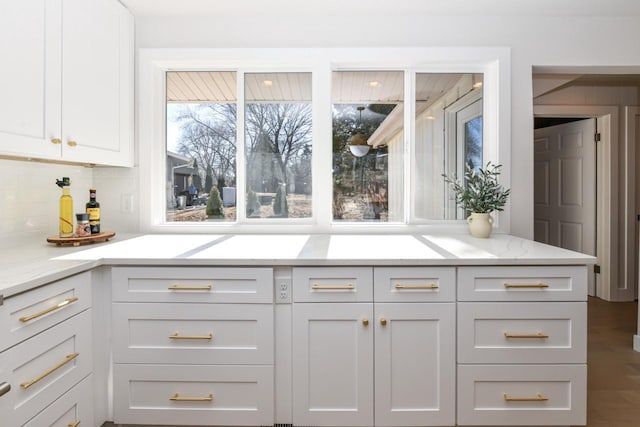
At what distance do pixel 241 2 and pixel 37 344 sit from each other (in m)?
2.01

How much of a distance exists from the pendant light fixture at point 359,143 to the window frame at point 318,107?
0.56ft

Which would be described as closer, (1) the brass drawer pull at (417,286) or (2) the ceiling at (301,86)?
(1) the brass drawer pull at (417,286)

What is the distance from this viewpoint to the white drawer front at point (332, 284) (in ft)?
5.22

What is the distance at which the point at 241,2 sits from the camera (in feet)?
6.98

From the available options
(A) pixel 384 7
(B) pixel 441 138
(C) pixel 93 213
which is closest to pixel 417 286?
(B) pixel 441 138

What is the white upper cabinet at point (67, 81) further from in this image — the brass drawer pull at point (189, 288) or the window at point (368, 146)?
the window at point (368, 146)

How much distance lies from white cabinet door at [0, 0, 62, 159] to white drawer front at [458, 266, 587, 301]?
196cm

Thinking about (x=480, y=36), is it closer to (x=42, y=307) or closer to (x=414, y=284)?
(x=414, y=284)

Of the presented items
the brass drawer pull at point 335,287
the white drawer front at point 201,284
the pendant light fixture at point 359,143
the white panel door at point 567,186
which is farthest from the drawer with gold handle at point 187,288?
the white panel door at point 567,186

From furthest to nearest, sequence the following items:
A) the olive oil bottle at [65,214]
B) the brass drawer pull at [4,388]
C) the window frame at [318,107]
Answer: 1. the window frame at [318,107]
2. the olive oil bottle at [65,214]
3. the brass drawer pull at [4,388]

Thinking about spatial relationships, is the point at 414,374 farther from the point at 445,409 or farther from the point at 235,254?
the point at 235,254

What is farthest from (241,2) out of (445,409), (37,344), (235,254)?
(445,409)

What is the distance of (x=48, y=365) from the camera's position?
4.31ft

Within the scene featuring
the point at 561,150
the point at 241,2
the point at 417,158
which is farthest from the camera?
the point at 561,150
